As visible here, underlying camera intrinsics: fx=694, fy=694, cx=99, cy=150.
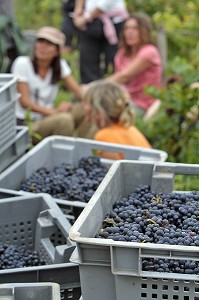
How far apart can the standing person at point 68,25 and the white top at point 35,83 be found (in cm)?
223

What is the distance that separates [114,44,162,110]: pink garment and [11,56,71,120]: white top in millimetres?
679

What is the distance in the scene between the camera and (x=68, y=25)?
25.7ft

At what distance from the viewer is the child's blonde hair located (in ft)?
14.0

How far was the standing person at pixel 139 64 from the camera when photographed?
593 centimetres

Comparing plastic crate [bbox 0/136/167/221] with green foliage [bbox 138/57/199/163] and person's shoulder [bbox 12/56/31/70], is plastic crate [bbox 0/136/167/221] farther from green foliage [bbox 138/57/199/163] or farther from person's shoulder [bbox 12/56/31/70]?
person's shoulder [bbox 12/56/31/70]

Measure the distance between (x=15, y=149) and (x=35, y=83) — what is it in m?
1.91

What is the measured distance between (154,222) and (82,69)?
5.01 meters

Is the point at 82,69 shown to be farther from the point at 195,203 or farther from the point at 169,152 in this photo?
the point at 195,203

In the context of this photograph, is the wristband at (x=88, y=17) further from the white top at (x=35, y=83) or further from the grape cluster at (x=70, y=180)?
the grape cluster at (x=70, y=180)

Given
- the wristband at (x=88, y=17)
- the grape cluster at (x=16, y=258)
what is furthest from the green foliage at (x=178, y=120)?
the grape cluster at (x=16, y=258)

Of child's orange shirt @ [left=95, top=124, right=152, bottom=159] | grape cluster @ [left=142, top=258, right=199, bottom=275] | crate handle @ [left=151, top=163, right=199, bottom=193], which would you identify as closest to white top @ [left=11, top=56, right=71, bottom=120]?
child's orange shirt @ [left=95, top=124, right=152, bottom=159]

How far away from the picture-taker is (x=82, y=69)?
285 inches

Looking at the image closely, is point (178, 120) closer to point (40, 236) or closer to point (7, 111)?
point (7, 111)

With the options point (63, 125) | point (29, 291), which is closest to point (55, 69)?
point (63, 125)
